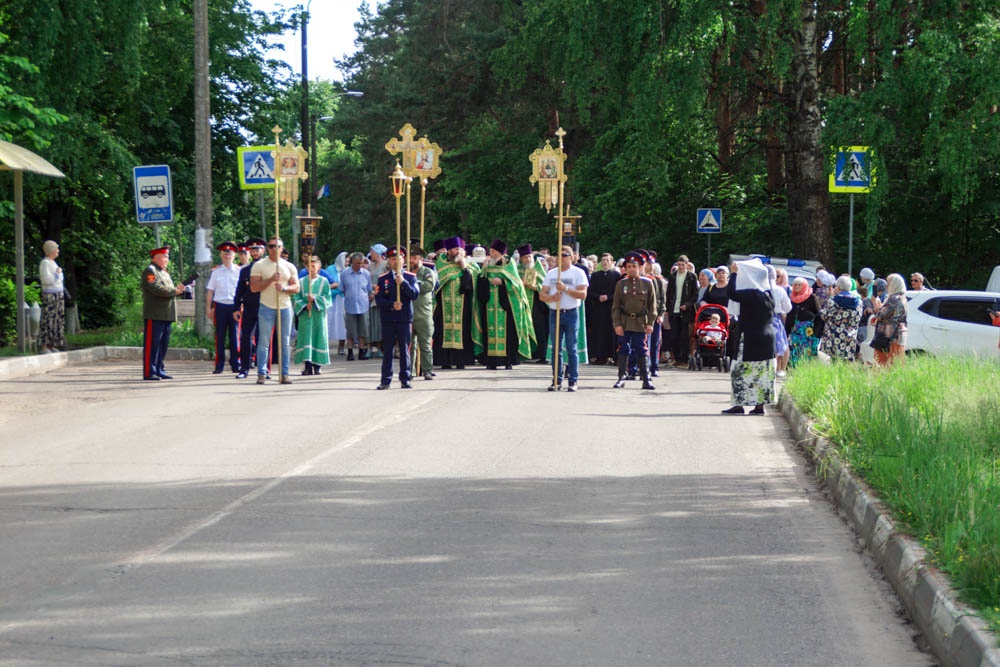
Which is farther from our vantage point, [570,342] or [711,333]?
[711,333]

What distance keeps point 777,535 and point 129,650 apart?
4333 mm

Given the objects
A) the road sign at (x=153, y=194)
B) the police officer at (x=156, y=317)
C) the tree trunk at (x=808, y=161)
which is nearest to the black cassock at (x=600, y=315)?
the tree trunk at (x=808, y=161)

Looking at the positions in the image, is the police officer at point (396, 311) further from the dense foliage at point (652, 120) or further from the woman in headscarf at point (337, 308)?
the woman in headscarf at point (337, 308)

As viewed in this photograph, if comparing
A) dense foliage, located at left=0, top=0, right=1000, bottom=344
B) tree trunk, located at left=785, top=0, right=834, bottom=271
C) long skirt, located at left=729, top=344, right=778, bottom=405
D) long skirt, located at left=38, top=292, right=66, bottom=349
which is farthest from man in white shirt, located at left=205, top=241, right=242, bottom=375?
tree trunk, located at left=785, top=0, right=834, bottom=271

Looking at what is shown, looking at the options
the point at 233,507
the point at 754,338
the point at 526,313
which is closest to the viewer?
the point at 233,507

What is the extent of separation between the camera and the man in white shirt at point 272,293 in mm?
19891

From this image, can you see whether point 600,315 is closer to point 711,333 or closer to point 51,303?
point 711,333

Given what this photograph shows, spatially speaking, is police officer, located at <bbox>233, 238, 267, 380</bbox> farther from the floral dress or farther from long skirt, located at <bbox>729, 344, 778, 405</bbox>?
the floral dress

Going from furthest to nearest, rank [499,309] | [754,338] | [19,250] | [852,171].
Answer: [852,171], [19,250], [499,309], [754,338]

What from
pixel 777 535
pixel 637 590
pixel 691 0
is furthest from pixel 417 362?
pixel 637 590

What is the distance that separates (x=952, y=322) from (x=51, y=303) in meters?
14.6

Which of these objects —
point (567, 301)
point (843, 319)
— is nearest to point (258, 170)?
point (567, 301)

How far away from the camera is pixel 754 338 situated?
53.5 feet

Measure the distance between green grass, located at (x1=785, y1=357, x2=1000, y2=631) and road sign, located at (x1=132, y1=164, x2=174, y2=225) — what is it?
37.5 feet
